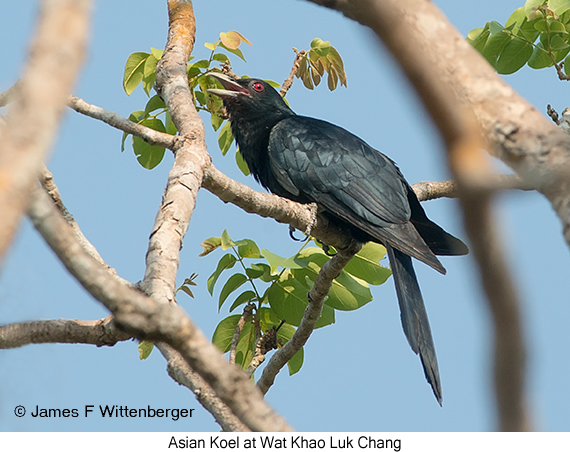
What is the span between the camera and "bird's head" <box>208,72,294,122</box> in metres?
4.97

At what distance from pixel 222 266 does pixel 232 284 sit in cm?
19

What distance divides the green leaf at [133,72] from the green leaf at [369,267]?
6.62 feet

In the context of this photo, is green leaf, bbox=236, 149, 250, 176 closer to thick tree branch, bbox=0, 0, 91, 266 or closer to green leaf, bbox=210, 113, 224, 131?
green leaf, bbox=210, 113, 224, 131

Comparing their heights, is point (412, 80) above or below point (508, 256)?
above

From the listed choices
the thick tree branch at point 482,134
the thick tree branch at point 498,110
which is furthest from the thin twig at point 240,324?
the thick tree branch at point 498,110

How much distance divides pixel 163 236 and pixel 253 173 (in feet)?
10.2

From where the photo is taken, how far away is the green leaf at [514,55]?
4309 mm

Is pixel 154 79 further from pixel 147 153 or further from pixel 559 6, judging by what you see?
pixel 559 6

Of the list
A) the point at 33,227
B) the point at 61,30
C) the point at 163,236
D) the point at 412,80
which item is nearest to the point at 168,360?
the point at 163,236


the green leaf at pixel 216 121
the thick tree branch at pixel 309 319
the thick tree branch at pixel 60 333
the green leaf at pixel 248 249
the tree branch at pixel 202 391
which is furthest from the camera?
the green leaf at pixel 216 121

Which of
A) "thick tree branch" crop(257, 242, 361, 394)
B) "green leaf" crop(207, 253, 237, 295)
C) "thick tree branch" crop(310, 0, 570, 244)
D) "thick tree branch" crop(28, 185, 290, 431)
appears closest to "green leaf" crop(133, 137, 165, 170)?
"green leaf" crop(207, 253, 237, 295)

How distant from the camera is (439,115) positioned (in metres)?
0.75

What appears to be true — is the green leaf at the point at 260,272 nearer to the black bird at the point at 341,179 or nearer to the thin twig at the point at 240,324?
the thin twig at the point at 240,324

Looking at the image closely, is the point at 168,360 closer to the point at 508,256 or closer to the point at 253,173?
the point at 508,256
